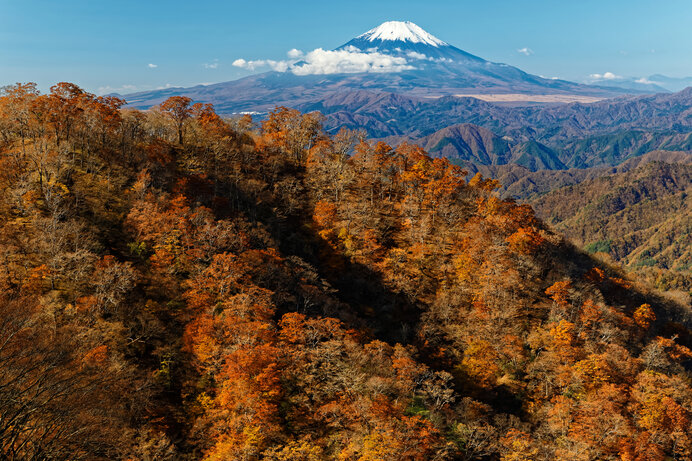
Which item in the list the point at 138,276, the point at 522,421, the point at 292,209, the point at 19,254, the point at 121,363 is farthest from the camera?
the point at 292,209

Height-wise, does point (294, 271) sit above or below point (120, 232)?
below

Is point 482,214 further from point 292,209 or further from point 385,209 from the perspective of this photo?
point 292,209

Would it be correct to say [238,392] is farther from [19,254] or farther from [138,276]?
[19,254]

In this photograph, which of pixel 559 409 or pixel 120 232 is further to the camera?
pixel 120 232

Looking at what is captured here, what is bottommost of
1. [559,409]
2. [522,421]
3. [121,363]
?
[522,421]

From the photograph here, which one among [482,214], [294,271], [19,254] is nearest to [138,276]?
[19,254]

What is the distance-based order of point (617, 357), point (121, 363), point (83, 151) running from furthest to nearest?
point (83, 151)
point (617, 357)
point (121, 363)
